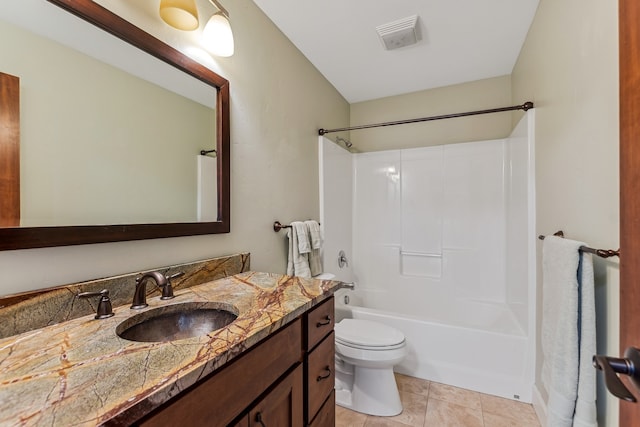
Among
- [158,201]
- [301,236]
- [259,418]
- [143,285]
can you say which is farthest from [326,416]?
[158,201]

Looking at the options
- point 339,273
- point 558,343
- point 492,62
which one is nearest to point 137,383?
point 558,343

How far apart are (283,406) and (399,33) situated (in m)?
2.17

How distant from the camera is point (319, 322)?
3.56 ft

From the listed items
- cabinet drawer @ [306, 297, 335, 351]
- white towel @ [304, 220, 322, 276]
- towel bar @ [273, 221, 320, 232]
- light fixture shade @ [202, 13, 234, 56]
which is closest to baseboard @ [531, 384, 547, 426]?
cabinet drawer @ [306, 297, 335, 351]

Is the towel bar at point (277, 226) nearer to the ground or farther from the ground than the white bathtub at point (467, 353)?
farther from the ground

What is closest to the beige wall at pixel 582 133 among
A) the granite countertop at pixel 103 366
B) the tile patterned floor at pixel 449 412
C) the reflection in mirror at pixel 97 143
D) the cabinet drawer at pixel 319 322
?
the tile patterned floor at pixel 449 412

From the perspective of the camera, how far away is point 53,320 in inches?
31.1

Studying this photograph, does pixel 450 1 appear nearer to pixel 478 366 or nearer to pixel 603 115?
pixel 603 115

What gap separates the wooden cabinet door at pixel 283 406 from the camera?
2.52ft

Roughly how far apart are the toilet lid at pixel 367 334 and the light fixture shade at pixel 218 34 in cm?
172

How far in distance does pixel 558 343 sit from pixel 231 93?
70.6 inches

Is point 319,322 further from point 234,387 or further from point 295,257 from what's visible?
point 295,257

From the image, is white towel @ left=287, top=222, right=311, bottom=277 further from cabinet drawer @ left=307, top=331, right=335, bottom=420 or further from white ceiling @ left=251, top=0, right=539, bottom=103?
white ceiling @ left=251, top=0, right=539, bottom=103

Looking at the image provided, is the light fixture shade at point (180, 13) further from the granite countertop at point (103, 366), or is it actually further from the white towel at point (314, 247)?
the white towel at point (314, 247)
